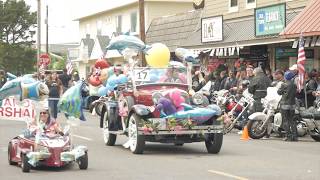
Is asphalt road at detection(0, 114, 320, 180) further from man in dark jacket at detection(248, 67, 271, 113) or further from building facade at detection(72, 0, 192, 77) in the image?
building facade at detection(72, 0, 192, 77)

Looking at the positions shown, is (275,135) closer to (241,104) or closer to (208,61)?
(241,104)

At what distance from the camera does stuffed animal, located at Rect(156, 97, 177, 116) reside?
45.9 feet

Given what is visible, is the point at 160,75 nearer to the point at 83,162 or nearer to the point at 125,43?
the point at 125,43

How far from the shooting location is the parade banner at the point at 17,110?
11.9 metres

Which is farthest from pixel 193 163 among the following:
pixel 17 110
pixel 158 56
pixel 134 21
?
pixel 134 21

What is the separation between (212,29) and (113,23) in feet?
70.5

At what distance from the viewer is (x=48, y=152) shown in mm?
11477

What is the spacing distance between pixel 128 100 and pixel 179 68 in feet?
5.07

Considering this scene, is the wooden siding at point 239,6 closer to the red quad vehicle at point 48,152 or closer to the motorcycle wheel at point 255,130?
the motorcycle wheel at point 255,130

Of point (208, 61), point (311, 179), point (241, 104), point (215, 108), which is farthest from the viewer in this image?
point (208, 61)

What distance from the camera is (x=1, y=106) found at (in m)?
11.9

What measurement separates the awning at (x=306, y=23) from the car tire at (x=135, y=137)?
310 inches

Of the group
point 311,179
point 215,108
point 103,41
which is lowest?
point 311,179

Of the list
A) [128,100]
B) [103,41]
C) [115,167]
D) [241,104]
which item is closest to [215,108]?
[128,100]
